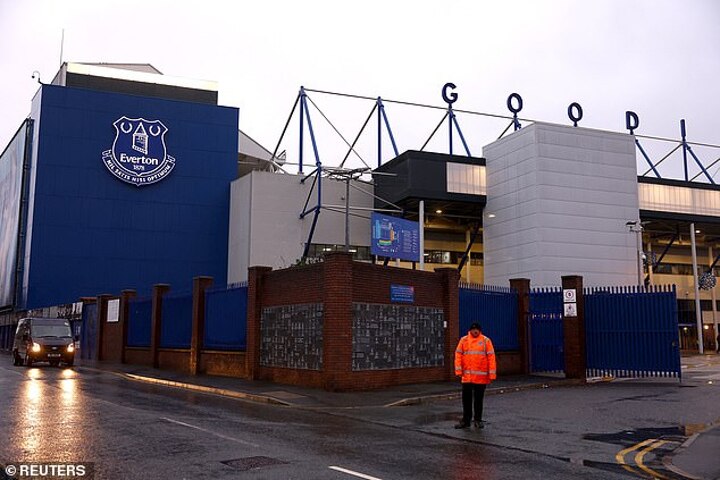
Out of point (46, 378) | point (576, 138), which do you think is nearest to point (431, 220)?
point (576, 138)

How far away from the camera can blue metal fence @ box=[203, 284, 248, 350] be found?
23.3 m

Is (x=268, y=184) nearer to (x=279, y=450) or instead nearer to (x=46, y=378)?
(x=46, y=378)

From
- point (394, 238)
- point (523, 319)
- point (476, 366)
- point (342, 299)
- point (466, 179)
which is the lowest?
point (476, 366)

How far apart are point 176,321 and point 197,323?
274 cm

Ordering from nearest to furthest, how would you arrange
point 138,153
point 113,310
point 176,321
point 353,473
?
point 353,473 < point 176,321 < point 113,310 < point 138,153

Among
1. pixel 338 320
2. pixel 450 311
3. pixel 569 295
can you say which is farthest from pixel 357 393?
pixel 569 295

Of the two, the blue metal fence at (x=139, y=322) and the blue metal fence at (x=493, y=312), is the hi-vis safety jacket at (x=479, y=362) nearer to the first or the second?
the blue metal fence at (x=493, y=312)

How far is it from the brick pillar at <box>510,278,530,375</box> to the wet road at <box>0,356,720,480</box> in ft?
19.2

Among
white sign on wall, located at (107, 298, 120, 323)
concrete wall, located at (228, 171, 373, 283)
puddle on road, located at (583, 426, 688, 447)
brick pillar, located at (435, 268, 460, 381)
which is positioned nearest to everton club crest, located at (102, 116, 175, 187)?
concrete wall, located at (228, 171, 373, 283)

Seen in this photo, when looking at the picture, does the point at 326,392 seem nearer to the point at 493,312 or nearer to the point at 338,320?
the point at 338,320

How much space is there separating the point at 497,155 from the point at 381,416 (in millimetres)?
34094

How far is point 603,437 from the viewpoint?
1162cm

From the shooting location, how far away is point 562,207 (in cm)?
4244

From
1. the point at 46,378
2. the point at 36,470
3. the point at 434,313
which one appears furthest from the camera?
the point at 46,378
